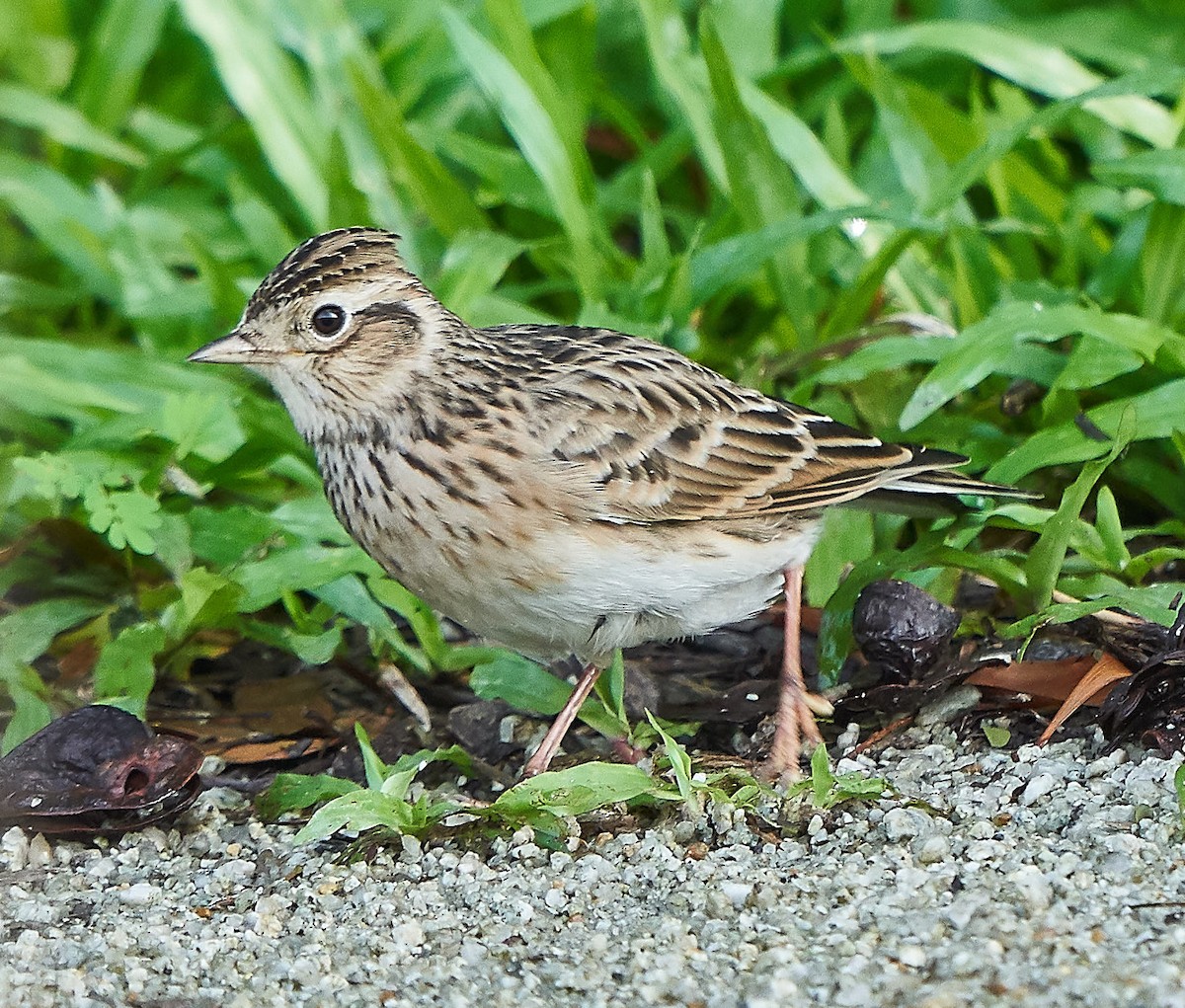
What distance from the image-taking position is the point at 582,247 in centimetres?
654

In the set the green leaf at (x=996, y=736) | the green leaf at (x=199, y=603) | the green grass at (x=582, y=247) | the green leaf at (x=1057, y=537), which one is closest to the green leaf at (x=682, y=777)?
the green grass at (x=582, y=247)

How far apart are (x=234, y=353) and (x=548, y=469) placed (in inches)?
36.1

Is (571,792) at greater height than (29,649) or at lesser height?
lesser

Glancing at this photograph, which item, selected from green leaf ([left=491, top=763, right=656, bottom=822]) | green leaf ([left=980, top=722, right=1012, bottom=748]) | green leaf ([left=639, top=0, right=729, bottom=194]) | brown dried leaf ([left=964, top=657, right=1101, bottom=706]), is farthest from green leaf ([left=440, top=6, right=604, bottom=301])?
green leaf ([left=491, top=763, right=656, bottom=822])

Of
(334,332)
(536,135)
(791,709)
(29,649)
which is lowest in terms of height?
(791,709)

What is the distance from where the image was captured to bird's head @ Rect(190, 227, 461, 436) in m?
4.84

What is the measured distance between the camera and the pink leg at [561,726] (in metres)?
4.89

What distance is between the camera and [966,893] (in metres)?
3.73

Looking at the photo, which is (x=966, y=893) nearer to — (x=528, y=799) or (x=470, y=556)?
(x=528, y=799)

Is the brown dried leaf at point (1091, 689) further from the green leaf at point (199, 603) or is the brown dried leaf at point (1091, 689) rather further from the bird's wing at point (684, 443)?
the green leaf at point (199, 603)

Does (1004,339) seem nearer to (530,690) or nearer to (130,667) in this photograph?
(530,690)

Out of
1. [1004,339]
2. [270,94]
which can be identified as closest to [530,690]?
[1004,339]

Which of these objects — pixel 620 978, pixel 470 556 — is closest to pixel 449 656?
pixel 470 556

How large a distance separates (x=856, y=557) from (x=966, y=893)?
205 centimetres
